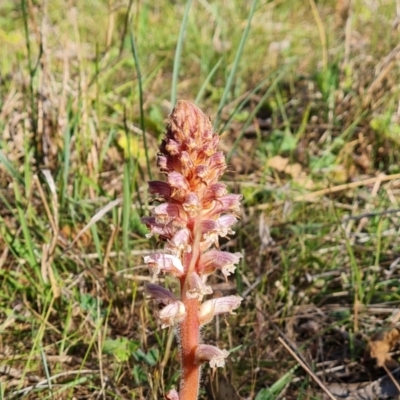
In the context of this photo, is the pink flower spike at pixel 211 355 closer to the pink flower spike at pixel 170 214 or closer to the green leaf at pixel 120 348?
the pink flower spike at pixel 170 214

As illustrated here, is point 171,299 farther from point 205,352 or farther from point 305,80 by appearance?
point 305,80

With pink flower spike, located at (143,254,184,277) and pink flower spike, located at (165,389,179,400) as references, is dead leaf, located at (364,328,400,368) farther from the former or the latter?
pink flower spike, located at (143,254,184,277)

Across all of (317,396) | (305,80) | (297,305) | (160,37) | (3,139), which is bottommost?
(317,396)

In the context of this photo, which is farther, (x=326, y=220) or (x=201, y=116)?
(x=326, y=220)

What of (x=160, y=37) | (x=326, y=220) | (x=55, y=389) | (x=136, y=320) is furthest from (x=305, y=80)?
(x=55, y=389)

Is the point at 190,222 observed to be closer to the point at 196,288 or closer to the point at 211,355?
the point at 196,288

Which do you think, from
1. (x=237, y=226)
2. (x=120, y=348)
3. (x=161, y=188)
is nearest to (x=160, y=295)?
(x=161, y=188)

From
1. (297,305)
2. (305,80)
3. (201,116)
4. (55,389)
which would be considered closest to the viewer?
(201,116)
